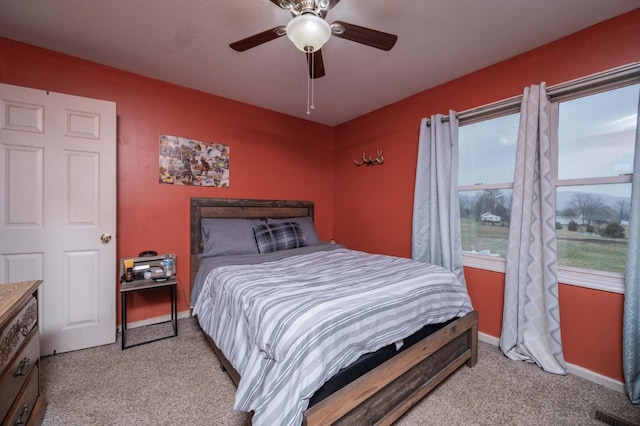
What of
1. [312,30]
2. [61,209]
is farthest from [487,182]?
[61,209]

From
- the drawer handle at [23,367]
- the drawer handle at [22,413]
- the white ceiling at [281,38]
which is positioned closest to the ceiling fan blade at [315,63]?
the white ceiling at [281,38]

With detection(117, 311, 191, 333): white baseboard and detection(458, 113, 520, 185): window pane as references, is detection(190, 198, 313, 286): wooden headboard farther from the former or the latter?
detection(458, 113, 520, 185): window pane

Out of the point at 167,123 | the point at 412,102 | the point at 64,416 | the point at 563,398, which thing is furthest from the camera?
the point at 412,102

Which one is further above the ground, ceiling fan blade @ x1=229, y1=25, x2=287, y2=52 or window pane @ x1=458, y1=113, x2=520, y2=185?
ceiling fan blade @ x1=229, y1=25, x2=287, y2=52

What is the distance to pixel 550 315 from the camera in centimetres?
194

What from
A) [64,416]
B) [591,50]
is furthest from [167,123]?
[591,50]

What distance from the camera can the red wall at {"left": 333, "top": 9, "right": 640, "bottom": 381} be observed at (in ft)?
5.89

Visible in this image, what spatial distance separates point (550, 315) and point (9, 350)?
3.11 metres

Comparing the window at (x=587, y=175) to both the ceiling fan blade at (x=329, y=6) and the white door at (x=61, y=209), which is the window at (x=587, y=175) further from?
A: the white door at (x=61, y=209)

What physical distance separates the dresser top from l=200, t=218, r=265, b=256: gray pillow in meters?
1.33

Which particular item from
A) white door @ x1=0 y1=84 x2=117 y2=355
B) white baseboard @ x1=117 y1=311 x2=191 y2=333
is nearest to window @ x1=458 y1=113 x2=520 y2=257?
white baseboard @ x1=117 y1=311 x2=191 y2=333

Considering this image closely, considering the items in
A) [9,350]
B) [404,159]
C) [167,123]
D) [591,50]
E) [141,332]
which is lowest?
[141,332]

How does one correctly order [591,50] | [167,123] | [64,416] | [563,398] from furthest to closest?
[167,123] → [591,50] → [563,398] → [64,416]

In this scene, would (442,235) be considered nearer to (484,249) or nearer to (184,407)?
(484,249)
